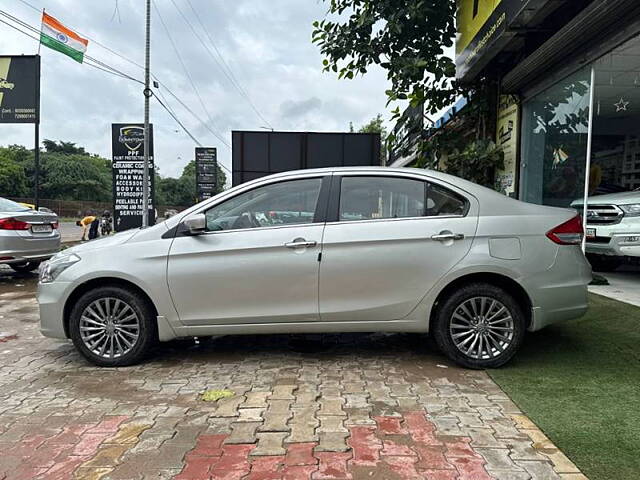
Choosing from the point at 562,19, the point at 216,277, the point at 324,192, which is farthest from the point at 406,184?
the point at 562,19

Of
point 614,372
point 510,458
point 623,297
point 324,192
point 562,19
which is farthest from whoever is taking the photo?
point 562,19

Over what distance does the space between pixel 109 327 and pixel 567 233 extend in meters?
3.90

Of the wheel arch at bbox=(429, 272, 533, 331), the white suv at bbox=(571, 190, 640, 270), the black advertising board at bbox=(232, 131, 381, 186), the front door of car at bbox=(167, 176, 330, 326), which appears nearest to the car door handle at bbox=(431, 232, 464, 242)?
the wheel arch at bbox=(429, 272, 533, 331)

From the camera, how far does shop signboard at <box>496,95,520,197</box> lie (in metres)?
7.88

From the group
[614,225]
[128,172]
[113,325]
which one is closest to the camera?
[113,325]

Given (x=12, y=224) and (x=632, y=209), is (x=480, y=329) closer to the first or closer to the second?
(x=632, y=209)

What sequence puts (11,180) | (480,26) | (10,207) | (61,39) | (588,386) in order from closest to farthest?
(588,386), (480,26), (10,207), (61,39), (11,180)

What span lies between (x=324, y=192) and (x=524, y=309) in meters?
1.94

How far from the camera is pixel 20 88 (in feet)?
45.8

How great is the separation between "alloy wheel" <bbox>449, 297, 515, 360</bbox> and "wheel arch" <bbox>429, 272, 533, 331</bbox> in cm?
15

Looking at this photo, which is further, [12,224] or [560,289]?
[12,224]

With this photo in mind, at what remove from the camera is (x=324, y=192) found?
Result: 4.22 metres

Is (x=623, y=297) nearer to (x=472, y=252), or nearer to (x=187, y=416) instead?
(x=472, y=252)

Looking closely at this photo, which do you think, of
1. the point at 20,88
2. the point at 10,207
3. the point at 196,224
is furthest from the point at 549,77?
the point at 20,88
